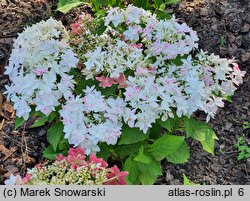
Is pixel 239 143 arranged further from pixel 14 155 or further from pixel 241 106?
pixel 14 155

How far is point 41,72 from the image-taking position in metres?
2.48

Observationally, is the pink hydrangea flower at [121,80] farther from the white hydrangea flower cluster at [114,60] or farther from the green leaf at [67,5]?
the green leaf at [67,5]

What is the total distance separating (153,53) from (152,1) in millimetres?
1341

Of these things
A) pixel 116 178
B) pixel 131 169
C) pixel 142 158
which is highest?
pixel 116 178

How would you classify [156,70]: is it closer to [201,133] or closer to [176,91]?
[176,91]

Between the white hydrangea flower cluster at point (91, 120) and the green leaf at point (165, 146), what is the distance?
0.85ft

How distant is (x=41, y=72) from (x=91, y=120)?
0.32 meters

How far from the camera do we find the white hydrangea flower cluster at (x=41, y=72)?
98.0 inches

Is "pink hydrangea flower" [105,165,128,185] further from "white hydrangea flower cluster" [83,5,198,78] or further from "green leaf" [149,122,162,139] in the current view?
"green leaf" [149,122,162,139]

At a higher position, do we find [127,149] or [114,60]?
[114,60]

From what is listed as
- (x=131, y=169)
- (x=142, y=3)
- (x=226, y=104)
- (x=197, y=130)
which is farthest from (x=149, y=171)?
(x=142, y=3)

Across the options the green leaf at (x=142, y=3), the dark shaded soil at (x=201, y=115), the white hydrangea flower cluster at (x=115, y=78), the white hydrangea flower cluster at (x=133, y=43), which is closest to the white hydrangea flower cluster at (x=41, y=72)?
the white hydrangea flower cluster at (x=115, y=78)

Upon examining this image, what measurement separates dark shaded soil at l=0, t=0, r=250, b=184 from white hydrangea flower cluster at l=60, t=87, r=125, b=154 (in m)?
0.67

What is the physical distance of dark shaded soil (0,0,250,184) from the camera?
3.06 m
